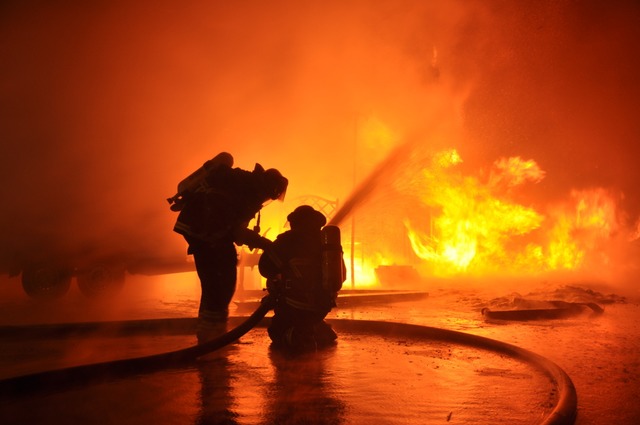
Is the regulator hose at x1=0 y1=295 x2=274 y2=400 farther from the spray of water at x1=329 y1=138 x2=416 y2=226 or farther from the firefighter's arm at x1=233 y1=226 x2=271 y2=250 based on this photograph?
the spray of water at x1=329 y1=138 x2=416 y2=226

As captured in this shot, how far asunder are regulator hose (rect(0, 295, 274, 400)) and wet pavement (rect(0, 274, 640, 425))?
0.05 m

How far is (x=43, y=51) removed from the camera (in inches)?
482

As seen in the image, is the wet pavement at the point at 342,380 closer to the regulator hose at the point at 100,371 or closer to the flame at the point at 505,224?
the regulator hose at the point at 100,371

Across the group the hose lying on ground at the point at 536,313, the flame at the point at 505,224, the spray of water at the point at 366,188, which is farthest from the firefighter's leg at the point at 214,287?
the flame at the point at 505,224

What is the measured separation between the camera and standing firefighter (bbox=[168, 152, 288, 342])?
4.78 meters

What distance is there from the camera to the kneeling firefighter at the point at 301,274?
4699 mm

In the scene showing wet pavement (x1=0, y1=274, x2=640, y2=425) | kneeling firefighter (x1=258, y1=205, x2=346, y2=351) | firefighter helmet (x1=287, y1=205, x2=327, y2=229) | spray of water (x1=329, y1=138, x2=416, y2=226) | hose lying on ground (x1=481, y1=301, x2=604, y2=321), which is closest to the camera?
wet pavement (x1=0, y1=274, x2=640, y2=425)

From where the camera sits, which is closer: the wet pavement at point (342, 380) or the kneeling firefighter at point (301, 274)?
the wet pavement at point (342, 380)

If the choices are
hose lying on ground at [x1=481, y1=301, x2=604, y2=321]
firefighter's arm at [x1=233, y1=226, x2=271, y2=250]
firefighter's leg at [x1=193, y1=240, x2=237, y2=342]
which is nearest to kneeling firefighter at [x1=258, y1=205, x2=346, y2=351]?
firefighter's arm at [x1=233, y1=226, x2=271, y2=250]

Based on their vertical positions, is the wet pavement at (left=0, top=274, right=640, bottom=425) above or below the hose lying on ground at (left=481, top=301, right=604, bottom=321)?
below

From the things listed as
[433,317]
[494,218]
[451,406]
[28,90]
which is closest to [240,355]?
[451,406]

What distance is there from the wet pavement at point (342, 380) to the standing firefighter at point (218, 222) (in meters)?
0.52

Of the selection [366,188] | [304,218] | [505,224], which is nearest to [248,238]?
[304,218]

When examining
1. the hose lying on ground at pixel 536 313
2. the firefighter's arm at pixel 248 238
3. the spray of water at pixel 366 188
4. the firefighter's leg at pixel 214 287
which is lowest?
the hose lying on ground at pixel 536 313
